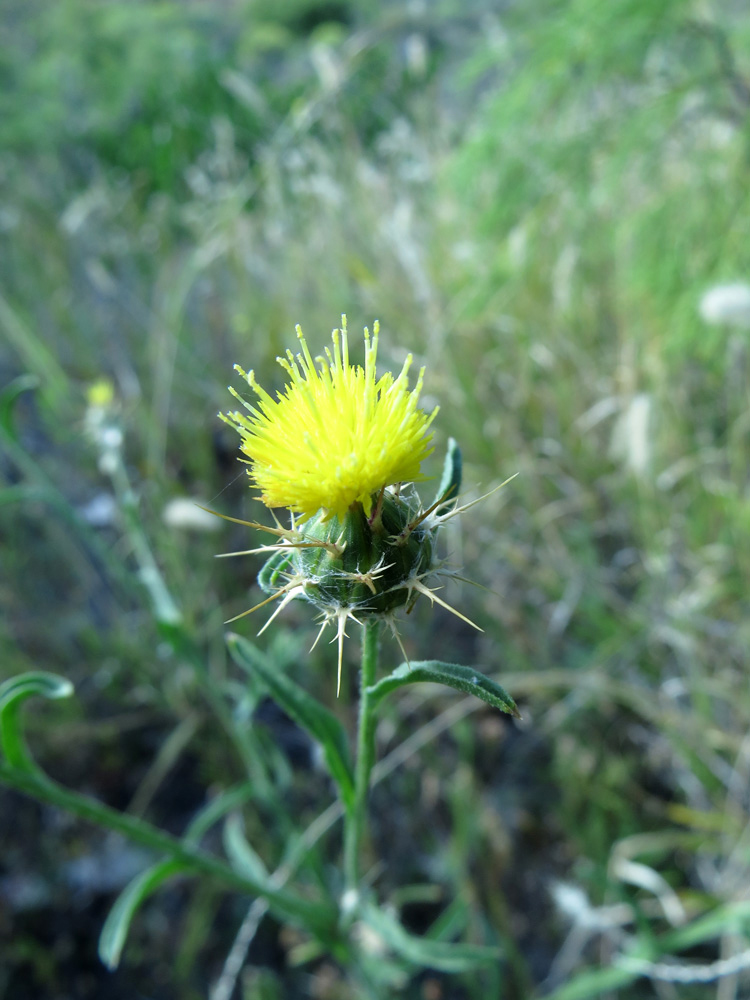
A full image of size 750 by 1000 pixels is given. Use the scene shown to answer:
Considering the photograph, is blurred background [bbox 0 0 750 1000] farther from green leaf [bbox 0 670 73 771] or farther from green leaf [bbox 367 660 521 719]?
green leaf [bbox 367 660 521 719]

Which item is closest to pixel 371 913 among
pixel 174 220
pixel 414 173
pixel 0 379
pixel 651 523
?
pixel 651 523

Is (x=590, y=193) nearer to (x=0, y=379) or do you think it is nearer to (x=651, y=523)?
(x=651, y=523)

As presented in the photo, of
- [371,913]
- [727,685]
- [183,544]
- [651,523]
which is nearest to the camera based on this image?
[371,913]

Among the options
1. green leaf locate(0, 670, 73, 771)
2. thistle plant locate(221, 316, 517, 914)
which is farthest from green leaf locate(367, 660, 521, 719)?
green leaf locate(0, 670, 73, 771)

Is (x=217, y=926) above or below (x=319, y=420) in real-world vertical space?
below

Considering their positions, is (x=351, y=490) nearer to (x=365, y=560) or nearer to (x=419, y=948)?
(x=365, y=560)
